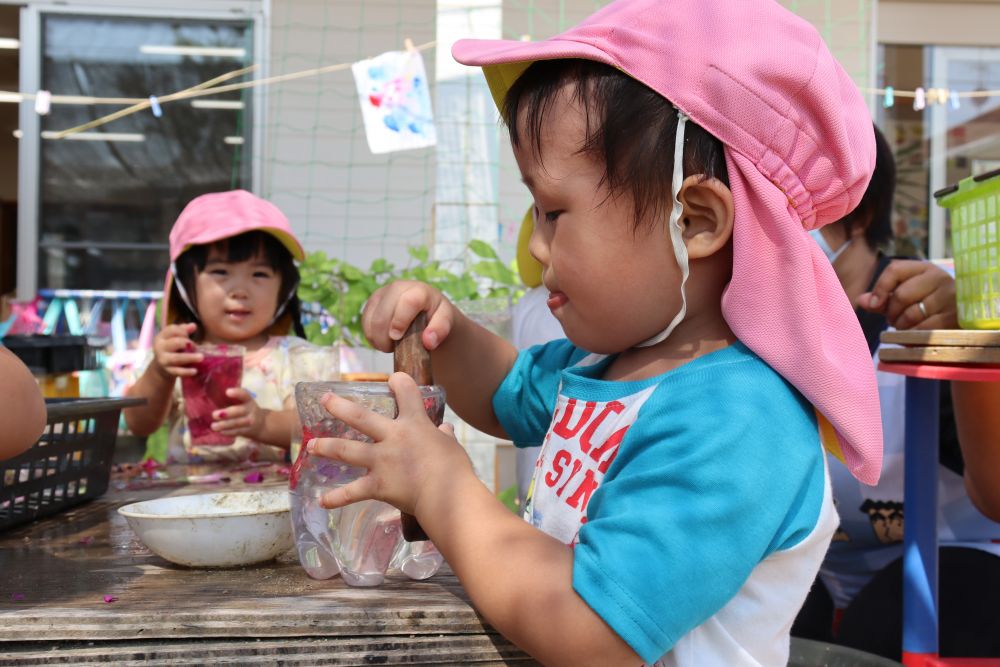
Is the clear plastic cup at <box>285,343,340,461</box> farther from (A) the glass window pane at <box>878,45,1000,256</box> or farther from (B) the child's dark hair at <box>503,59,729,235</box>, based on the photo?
(A) the glass window pane at <box>878,45,1000,256</box>

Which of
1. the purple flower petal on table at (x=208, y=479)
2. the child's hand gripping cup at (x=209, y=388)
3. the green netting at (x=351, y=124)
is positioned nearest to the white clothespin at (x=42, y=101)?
the green netting at (x=351, y=124)

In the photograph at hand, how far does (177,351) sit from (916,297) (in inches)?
72.2

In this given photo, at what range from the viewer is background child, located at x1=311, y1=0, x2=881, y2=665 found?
904 mm

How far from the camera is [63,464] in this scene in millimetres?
1545

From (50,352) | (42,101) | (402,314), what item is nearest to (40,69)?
(42,101)

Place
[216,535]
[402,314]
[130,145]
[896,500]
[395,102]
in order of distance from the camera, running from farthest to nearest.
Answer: [130,145]
[395,102]
[896,500]
[402,314]
[216,535]

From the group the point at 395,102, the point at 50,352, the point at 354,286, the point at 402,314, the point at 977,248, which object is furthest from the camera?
the point at 395,102

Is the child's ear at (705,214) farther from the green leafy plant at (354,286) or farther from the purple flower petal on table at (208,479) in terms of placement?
the green leafy plant at (354,286)

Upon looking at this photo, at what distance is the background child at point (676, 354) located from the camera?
2.97 feet

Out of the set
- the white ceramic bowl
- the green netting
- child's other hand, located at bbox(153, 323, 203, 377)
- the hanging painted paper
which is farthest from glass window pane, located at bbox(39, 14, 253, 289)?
the white ceramic bowl

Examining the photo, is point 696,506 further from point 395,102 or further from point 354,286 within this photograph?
point 395,102

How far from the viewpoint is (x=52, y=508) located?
151 cm

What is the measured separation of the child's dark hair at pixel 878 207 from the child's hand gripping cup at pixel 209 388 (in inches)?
63.8

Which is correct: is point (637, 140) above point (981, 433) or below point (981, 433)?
above
